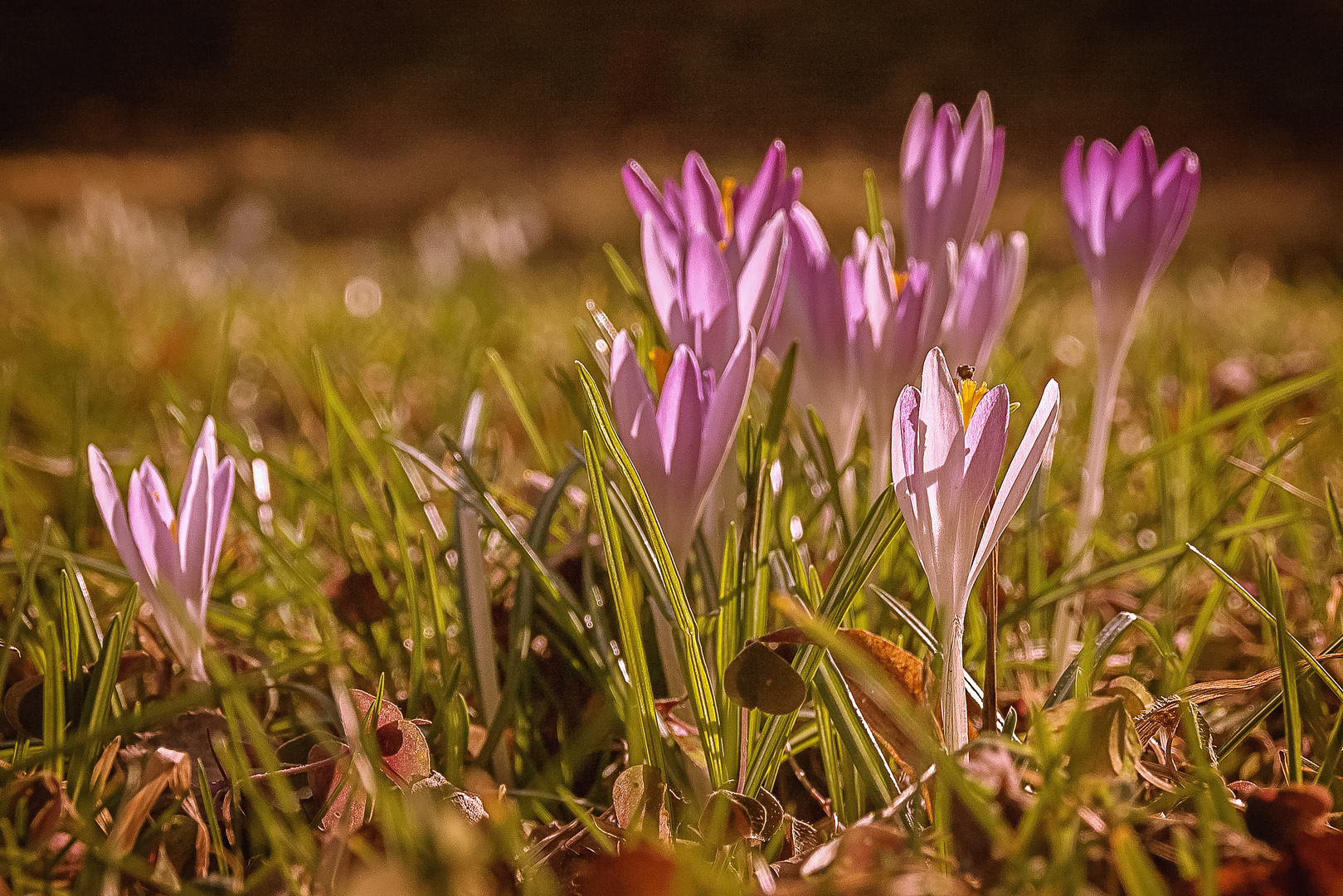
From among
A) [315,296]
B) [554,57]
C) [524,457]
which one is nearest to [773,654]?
[524,457]

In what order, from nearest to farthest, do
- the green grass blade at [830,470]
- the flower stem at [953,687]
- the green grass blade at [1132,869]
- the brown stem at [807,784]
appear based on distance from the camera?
the green grass blade at [1132,869] → the flower stem at [953,687] → the brown stem at [807,784] → the green grass blade at [830,470]

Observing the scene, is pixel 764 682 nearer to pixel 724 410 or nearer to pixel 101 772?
pixel 724 410

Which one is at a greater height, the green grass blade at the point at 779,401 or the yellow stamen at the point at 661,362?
the yellow stamen at the point at 661,362

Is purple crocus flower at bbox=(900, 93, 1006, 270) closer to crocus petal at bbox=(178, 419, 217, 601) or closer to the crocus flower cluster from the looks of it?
the crocus flower cluster

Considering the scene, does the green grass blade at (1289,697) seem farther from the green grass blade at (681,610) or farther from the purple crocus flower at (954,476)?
the green grass blade at (681,610)

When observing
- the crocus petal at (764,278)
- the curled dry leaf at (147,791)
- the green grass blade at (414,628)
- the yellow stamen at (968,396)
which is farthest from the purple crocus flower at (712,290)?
the curled dry leaf at (147,791)

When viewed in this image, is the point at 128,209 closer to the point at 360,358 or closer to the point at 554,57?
the point at 360,358

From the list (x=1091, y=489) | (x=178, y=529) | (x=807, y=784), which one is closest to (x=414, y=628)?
(x=178, y=529)

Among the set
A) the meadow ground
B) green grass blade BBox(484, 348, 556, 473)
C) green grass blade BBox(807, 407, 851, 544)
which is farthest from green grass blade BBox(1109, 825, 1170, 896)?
green grass blade BBox(484, 348, 556, 473)
